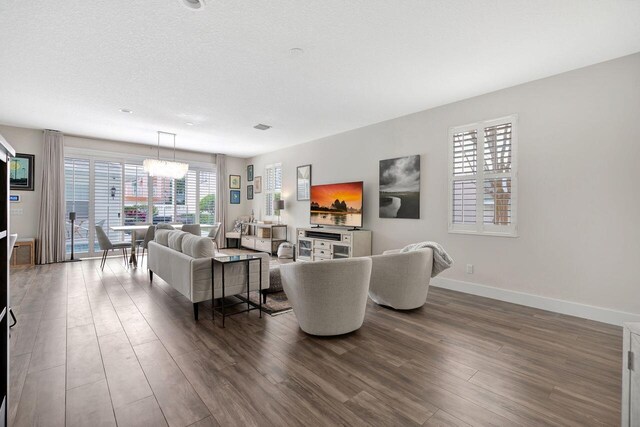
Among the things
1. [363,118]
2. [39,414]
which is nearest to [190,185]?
[363,118]

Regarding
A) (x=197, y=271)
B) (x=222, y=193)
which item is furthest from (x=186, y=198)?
(x=197, y=271)

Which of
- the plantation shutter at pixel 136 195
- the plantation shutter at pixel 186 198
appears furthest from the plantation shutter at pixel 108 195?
the plantation shutter at pixel 186 198

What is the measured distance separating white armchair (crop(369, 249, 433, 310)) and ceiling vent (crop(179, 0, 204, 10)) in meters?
2.70

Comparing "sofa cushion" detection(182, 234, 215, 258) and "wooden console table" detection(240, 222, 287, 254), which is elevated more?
"sofa cushion" detection(182, 234, 215, 258)

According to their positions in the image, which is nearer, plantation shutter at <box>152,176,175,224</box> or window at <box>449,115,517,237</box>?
window at <box>449,115,517,237</box>

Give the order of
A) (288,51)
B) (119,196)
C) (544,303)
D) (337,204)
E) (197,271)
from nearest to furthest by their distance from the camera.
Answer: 1. (288,51)
2. (197,271)
3. (544,303)
4. (337,204)
5. (119,196)

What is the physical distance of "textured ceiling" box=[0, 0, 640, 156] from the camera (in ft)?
7.63

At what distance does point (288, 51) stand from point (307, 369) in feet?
9.18

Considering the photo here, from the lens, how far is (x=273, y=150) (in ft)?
25.6

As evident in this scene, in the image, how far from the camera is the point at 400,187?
4.88 m

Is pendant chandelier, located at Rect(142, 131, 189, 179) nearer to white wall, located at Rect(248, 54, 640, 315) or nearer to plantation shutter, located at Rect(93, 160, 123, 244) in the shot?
plantation shutter, located at Rect(93, 160, 123, 244)

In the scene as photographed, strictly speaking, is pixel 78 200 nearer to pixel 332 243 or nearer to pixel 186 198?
pixel 186 198

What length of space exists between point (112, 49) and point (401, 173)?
13.0 ft

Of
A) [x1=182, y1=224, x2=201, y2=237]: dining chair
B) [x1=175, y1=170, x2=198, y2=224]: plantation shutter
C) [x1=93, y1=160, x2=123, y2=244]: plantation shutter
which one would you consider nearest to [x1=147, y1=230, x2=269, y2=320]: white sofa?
[x1=182, y1=224, x2=201, y2=237]: dining chair
